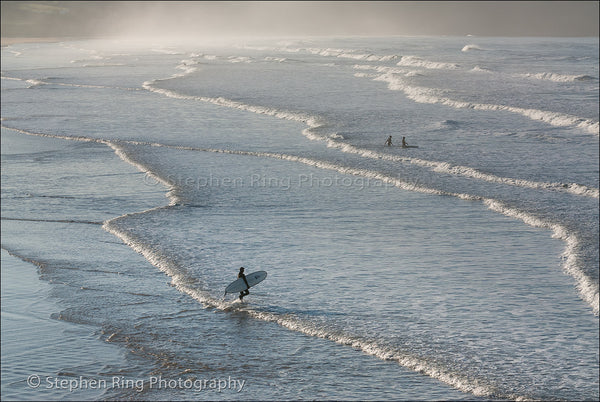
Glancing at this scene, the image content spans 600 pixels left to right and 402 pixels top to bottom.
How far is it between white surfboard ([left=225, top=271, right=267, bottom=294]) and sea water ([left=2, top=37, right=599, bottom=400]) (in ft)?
0.88

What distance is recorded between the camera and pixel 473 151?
20781 mm

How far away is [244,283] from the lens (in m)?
9.81

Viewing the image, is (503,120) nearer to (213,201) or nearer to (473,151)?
(473,151)

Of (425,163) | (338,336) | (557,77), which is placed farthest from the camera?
(557,77)

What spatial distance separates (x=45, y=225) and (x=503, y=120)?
728 inches

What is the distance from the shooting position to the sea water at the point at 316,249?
8.13 metres

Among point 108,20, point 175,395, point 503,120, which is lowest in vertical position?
point 175,395

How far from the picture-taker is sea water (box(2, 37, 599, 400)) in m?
8.13

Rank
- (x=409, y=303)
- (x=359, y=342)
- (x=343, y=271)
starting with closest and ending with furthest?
1. (x=359, y=342)
2. (x=409, y=303)
3. (x=343, y=271)

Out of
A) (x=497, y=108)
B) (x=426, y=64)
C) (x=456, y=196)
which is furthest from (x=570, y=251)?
(x=426, y=64)

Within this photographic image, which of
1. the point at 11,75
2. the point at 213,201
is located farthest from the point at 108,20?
the point at 213,201

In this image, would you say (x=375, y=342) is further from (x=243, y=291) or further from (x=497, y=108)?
(x=497, y=108)

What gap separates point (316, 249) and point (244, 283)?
102 inches

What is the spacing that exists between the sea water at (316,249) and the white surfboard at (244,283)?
0.88 ft
